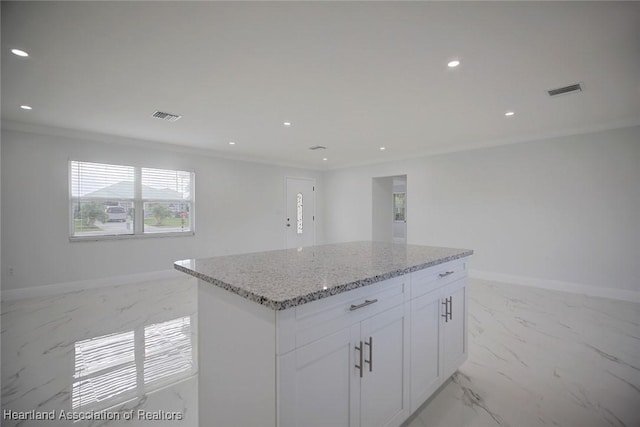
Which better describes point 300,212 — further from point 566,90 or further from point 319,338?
point 319,338

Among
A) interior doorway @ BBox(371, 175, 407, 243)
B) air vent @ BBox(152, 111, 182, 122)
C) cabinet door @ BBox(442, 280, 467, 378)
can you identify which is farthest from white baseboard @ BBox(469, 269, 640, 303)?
air vent @ BBox(152, 111, 182, 122)

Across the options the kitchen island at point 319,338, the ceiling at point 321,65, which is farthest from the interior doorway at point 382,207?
the kitchen island at point 319,338

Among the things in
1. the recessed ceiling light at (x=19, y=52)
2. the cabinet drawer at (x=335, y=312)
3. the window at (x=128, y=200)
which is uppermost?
the recessed ceiling light at (x=19, y=52)

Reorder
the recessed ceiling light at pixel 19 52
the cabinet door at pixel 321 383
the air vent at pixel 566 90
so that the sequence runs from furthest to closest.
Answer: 1. the air vent at pixel 566 90
2. the recessed ceiling light at pixel 19 52
3. the cabinet door at pixel 321 383

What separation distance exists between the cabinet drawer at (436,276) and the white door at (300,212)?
526cm

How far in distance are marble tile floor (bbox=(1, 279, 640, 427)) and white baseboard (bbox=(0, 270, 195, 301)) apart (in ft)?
0.65

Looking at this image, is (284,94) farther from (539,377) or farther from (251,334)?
(539,377)

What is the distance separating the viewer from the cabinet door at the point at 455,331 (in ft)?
6.65

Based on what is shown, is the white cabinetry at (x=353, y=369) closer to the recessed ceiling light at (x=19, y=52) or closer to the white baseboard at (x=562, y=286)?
the recessed ceiling light at (x=19, y=52)

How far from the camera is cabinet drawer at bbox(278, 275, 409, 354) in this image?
1082 millimetres

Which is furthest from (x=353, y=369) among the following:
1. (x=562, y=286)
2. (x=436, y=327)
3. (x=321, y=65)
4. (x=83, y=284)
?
(x=83, y=284)

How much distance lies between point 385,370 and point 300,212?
620cm

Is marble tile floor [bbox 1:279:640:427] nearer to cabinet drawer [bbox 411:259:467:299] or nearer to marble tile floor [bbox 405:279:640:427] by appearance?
marble tile floor [bbox 405:279:640:427]

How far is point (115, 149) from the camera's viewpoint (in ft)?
15.6
